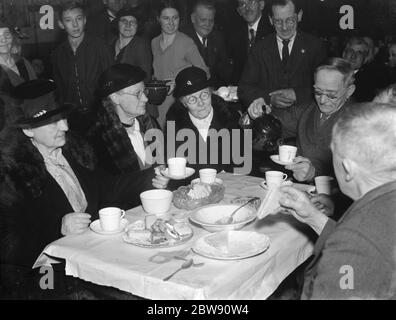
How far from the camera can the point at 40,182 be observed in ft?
6.87

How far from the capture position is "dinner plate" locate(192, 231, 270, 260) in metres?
1.63

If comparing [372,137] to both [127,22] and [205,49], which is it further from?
[205,49]

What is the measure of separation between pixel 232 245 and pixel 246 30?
10.7ft

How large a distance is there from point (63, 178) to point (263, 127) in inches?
54.7

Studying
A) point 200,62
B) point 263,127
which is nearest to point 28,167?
point 263,127

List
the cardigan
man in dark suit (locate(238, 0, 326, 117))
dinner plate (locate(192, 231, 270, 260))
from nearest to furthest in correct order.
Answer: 1. the cardigan
2. dinner plate (locate(192, 231, 270, 260))
3. man in dark suit (locate(238, 0, 326, 117))

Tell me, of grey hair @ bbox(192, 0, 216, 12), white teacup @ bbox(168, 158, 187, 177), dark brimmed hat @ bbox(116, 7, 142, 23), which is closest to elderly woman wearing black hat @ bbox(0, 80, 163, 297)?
white teacup @ bbox(168, 158, 187, 177)

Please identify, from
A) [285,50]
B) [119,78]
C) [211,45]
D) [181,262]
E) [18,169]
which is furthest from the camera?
[211,45]

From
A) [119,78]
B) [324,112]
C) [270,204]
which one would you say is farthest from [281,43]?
[270,204]

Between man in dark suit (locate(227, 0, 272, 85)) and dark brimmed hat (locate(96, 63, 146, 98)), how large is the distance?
201cm

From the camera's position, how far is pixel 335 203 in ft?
7.23

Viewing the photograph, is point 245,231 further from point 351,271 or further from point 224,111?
point 224,111

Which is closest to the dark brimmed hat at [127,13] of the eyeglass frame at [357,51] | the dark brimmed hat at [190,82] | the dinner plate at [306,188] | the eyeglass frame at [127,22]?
the eyeglass frame at [127,22]

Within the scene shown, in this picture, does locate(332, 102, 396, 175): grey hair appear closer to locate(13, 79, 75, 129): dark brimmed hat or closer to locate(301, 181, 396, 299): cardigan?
locate(301, 181, 396, 299): cardigan
